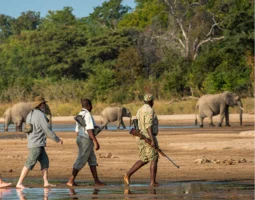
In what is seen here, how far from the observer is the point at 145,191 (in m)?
13.7

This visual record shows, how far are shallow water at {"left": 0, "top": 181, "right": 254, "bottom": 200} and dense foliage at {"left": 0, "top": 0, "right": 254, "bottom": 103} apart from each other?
3415cm

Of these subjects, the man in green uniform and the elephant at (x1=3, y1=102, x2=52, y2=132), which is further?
Answer: the elephant at (x1=3, y1=102, x2=52, y2=132)

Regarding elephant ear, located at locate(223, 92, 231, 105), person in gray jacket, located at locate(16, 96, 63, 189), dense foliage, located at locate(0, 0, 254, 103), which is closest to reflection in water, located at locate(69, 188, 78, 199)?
person in gray jacket, located at locate(16, 96, 63, 189)

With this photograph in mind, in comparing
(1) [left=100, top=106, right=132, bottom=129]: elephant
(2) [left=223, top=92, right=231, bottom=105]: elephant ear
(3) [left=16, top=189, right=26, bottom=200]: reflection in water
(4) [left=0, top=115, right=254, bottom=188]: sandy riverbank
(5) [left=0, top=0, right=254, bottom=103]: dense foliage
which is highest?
(5) [left=0, top=0, right=254, bottom=103]: dense foliage

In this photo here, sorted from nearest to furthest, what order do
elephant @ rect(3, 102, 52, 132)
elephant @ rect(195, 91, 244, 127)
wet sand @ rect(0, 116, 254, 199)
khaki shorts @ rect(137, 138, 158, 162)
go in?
khaki shorts @ rect(137, 138, 158, 162)
wet sand @ rect(0, 116, 254, 199)
elephant @ rect(3, 102, 52, 132)
elephant @ rect(195, 91, 244, 127)

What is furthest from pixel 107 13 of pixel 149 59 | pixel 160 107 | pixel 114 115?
pixel 114 115

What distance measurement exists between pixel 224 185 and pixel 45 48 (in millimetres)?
57406

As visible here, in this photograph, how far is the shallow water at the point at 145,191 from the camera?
13.0m

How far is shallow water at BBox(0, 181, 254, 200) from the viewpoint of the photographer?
42.8 ft

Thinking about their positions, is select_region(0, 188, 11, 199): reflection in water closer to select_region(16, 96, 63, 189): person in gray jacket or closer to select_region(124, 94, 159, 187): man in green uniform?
select_region(16, 96, 63, 189): person in gray jacket

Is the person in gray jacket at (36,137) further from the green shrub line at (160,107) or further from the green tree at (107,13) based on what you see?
the green tree at (107,13)

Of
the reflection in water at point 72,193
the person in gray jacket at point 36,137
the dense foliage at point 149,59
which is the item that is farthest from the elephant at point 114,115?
the reflection in water at point 72,193

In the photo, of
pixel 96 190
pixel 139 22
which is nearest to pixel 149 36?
pixel 139 22

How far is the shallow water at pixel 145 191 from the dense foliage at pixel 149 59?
34.1 meters
